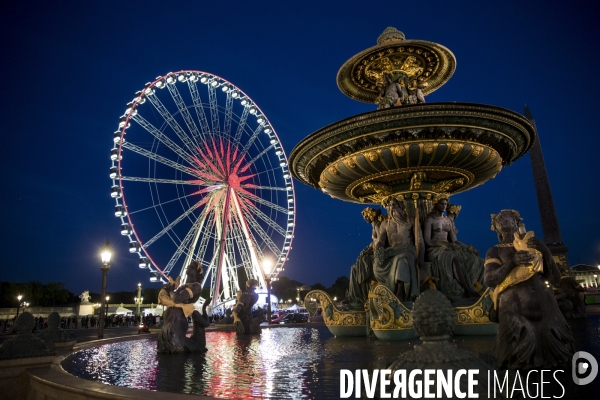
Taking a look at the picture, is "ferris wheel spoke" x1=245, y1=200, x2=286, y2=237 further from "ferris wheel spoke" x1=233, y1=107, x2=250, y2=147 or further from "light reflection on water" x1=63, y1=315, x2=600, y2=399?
"light reflection on water" x1=63, y1=315, x2=600, y2=399

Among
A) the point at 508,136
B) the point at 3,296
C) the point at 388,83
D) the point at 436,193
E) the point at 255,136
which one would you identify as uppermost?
the point at 255,136

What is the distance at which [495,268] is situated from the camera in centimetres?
397

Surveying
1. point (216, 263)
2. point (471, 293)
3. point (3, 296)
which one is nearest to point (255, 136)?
point (216, 263)

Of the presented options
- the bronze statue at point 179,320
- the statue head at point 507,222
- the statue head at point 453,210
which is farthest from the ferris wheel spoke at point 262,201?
the statue head at point 507,222

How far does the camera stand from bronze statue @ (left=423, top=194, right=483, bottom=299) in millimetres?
8594

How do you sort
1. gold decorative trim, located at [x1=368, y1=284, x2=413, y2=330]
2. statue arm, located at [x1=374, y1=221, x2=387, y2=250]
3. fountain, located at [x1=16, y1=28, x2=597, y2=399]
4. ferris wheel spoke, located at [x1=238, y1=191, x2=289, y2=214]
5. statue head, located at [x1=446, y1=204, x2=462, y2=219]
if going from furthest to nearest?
1. ferris wheel spoke, located at [x1=238, y1=191, x2=289, y2=214]
2. statue head, located at [x1=446, y1=204, x2=462, y2=219]
3. statue arm, located at [x1=374, y1=221, x2=387, y2=250]
4. gold decorative trim, located at [x1=368, y1=284, x2=413, y2=330]
5. fountain, located at [x1=16, y1=28, x2=597, y2=399]

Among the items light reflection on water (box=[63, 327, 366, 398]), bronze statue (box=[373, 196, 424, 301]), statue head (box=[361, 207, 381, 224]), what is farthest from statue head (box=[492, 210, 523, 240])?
statue head (box=[361, 207, 381, 224])

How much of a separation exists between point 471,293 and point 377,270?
2.00 metres

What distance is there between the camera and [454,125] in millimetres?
8094

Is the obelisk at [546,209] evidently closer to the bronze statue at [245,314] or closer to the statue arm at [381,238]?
the statue arm at [381,238]

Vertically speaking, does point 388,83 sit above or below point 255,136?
below

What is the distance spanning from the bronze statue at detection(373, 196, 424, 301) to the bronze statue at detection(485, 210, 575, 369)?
451 centimetres

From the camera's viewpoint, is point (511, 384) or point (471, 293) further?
point (471, 293)

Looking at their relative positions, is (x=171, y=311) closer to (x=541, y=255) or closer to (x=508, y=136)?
(x=541, y=255)
